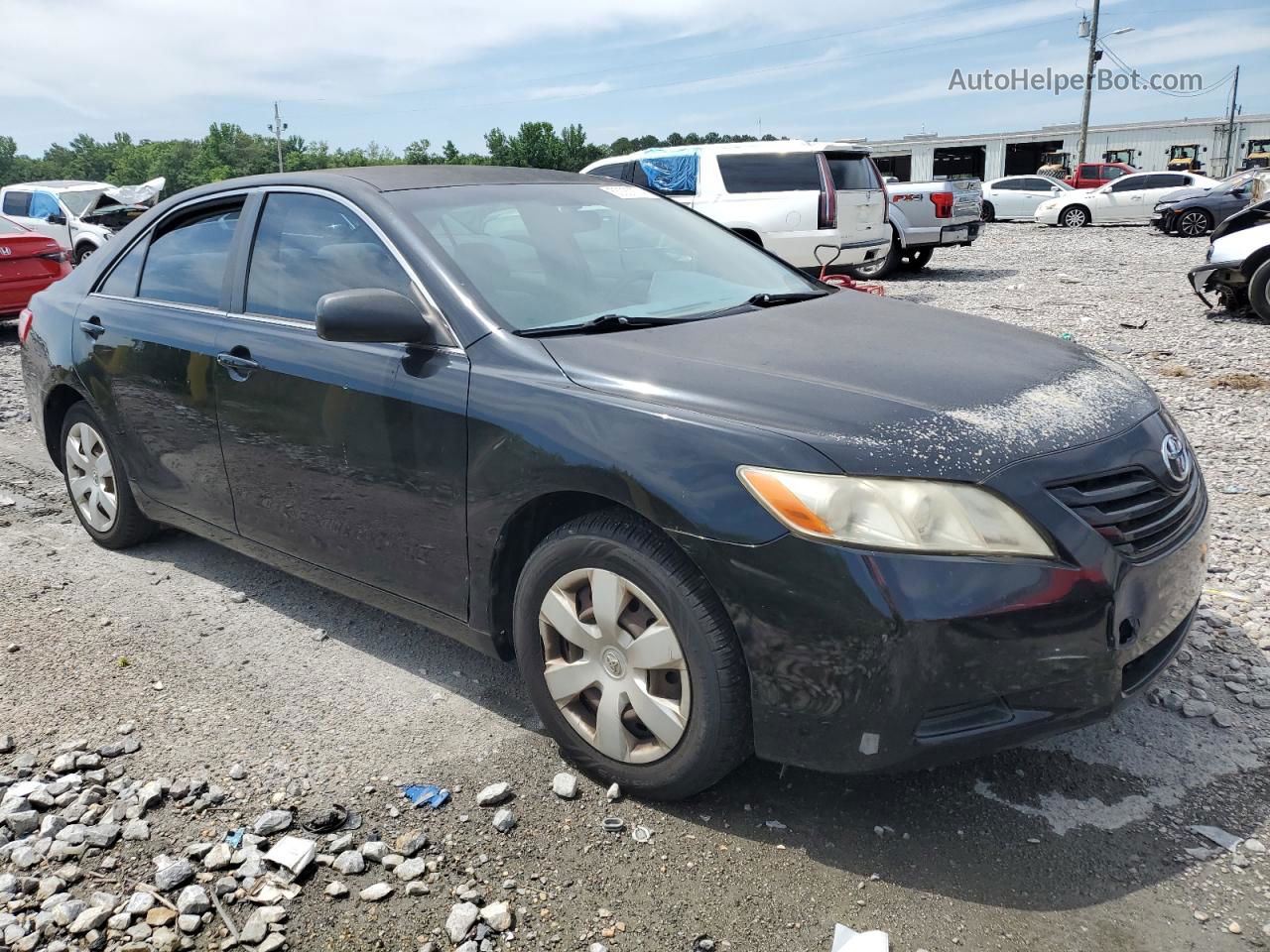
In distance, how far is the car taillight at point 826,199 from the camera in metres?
13.0

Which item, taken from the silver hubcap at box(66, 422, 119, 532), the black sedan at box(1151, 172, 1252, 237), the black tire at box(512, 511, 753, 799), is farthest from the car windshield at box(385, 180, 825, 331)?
the black sedan at box(1151, 172, 1252, 237)

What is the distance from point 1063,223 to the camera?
91.3 ft

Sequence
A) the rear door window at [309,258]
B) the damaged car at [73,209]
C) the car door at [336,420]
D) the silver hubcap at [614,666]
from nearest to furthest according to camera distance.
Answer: the silver hubcap at [614,666], the car door at [336,420], the rear door window at [309,258], the damaged car at [73,209]

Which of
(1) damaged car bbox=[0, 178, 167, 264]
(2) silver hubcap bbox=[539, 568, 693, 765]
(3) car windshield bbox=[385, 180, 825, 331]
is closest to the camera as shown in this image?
(2) silver hubcap bbox=[539, 568, 693, 765]

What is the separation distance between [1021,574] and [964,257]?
17823mm

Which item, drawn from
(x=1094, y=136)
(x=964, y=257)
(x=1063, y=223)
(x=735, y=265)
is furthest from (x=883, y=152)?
(x=735, y=265)

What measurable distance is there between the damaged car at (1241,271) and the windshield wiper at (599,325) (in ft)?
30.1

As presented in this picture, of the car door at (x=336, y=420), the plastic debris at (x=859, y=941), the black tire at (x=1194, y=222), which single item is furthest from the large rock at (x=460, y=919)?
the black tire at (x=1194, y=222)

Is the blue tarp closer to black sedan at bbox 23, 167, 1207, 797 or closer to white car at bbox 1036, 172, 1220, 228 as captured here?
black sedan at bbox 23, 167, 1207, 797

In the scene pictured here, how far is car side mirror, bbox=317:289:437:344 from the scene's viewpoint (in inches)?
114

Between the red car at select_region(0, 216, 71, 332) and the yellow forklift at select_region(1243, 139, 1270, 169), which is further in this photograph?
the yellow forklift at select_region(1243, 139, 1270, 169)

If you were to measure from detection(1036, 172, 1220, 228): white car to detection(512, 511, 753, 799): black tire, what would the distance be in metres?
28.2

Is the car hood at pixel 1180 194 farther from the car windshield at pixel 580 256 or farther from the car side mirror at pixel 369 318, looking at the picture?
the car side mirror at pixel 369 318

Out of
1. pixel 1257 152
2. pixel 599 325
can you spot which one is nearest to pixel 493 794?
pixel 599 325
